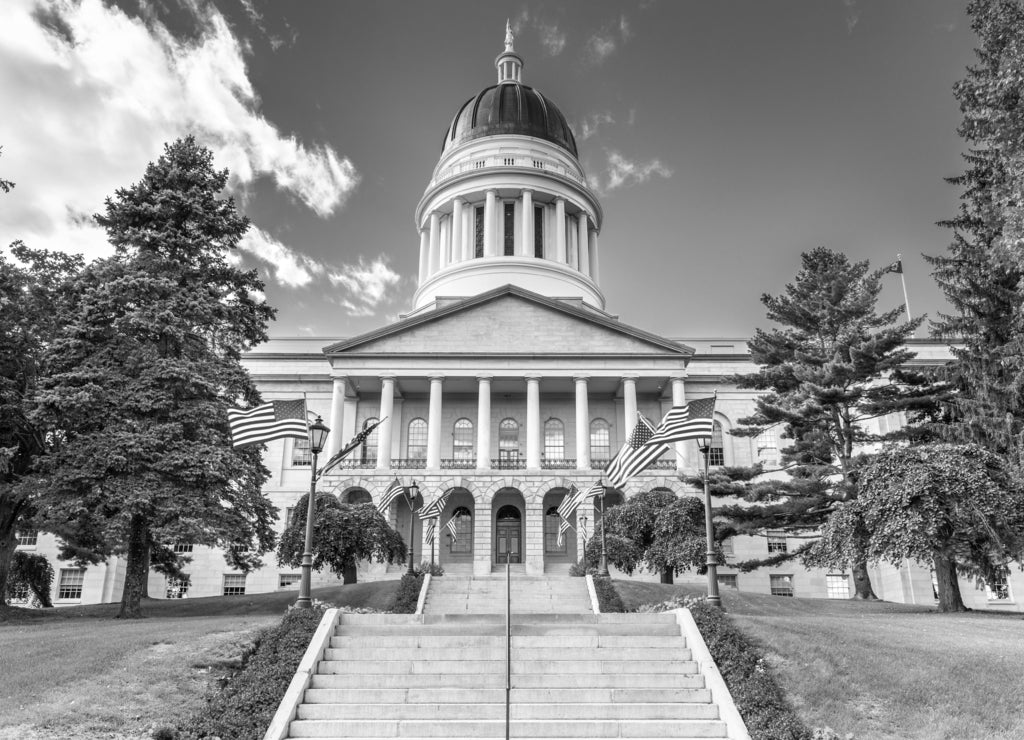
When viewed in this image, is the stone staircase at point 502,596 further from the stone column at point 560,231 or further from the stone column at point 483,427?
the stone column at point 560,231

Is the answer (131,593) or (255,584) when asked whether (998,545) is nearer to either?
(131,593)

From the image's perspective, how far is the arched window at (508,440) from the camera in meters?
44.0

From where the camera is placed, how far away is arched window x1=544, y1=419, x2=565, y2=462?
44125 millimetres

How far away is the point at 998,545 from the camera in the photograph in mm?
21547

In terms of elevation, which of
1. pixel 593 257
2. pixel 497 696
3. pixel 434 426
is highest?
pixel 593 257

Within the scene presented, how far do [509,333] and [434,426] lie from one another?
6.37m

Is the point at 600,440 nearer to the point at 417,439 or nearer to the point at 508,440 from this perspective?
the point at 508,440

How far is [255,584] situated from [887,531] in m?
31.3

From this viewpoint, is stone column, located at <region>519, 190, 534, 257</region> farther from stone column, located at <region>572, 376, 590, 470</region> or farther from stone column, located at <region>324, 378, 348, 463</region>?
stone column, located at <region>324, 378, 348, 463</region>

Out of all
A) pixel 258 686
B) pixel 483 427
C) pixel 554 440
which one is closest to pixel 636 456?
pixel 258 686

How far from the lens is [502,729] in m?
11.8

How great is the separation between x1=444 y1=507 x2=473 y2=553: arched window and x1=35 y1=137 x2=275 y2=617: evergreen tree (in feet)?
55.2

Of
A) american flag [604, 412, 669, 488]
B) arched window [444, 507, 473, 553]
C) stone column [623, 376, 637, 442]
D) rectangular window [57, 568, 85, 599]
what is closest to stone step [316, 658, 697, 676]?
american flag [604, 412, 669, 488]

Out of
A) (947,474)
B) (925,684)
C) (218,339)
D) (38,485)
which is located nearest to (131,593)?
(38,485)
